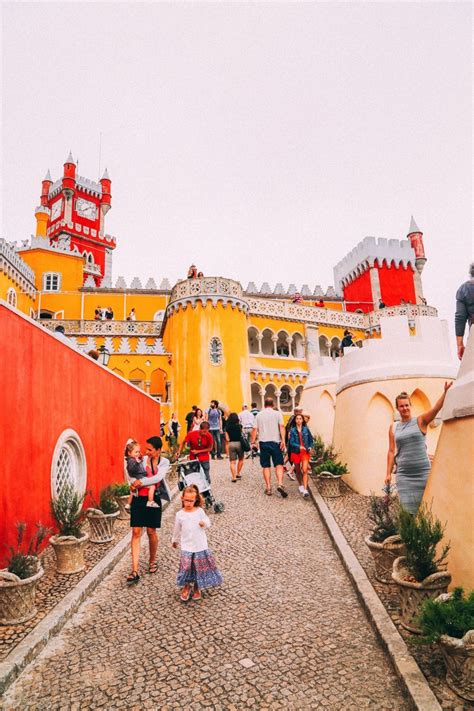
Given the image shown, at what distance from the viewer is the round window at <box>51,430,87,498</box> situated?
7.02 meters

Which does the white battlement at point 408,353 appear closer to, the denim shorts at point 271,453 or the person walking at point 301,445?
the person walking at point 301,445

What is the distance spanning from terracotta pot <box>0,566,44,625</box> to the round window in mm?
2321

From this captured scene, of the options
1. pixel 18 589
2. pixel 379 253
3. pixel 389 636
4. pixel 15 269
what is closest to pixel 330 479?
pixel 389 636

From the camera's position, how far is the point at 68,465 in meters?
7.87

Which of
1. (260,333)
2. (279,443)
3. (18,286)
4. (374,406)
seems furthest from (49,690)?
(18,286)

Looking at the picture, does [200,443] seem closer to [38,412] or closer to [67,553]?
[38,412]

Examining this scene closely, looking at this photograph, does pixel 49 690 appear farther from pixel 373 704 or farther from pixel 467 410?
pixel 467 410

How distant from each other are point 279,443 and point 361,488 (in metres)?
1.92

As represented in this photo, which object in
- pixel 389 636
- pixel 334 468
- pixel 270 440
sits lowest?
pixel 389 636

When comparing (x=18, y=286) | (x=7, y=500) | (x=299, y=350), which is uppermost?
(x=18, y=286)

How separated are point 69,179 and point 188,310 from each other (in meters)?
29.0

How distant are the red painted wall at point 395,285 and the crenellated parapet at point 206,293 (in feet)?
63.2

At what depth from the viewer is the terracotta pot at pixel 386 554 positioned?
4938 millimetres

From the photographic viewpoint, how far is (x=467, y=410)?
13.8ft
